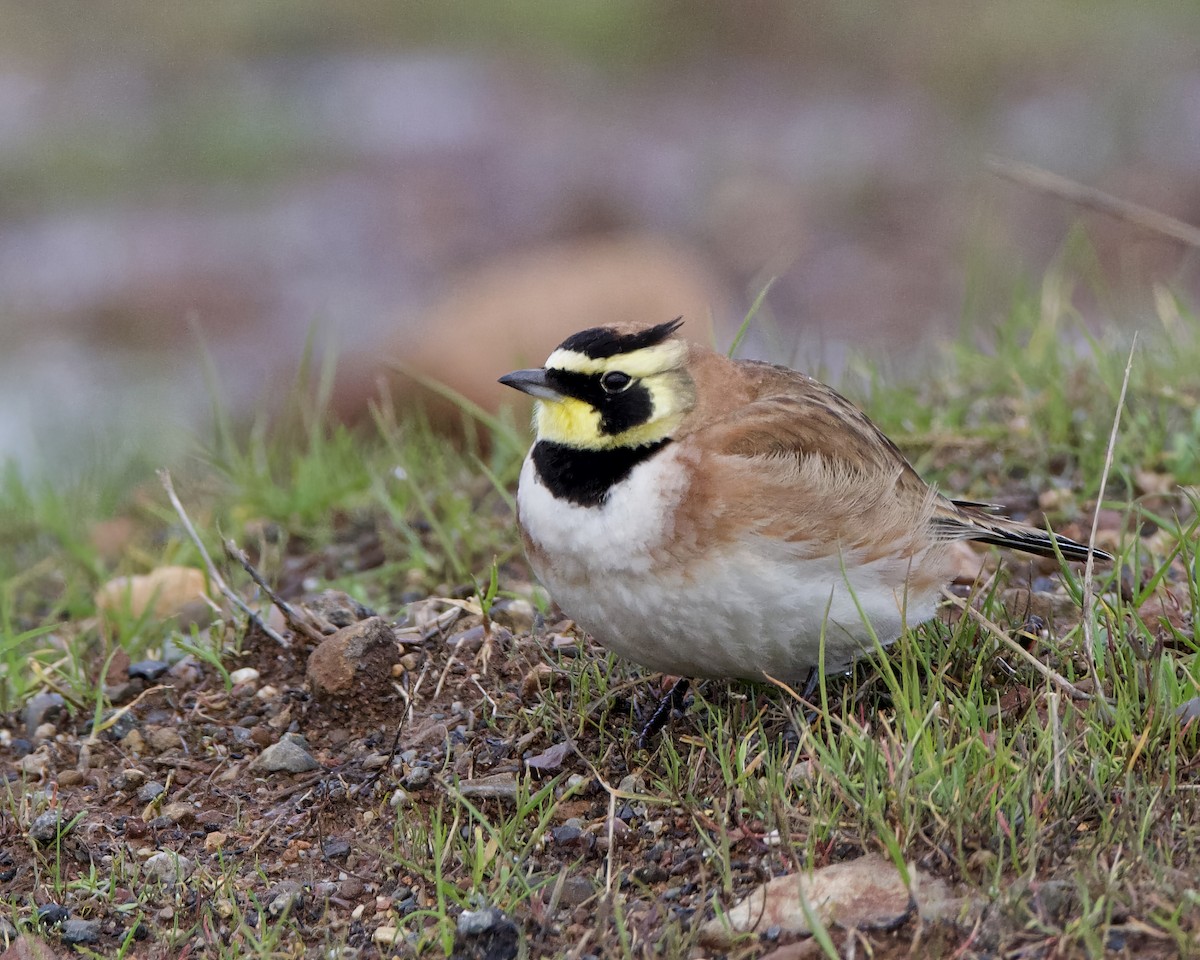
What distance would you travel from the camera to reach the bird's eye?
413 centimetres

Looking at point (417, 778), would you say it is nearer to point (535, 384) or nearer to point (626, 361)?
point (535, 384)

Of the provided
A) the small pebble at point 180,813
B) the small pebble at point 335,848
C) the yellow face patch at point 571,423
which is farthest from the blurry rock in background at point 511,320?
the small pebble at point 335,848

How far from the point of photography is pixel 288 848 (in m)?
4.05

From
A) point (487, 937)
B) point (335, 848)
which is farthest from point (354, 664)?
point (487, 937)

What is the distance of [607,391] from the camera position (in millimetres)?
4129

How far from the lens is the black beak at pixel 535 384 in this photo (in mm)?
4137

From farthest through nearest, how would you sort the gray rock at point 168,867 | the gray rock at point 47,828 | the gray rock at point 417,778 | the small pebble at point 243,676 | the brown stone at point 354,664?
the small pebble at point 243,676 < the brown stone at point 354,664 < the gray rock at point 417,778 < the gray rock at point 47,828 < the gray rock at point 168,867

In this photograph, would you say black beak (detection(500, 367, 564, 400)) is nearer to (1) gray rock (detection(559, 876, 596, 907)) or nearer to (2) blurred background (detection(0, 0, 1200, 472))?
(1) gray rock (detection(559, 876, 596, 907))

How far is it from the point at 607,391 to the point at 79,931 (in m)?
1.83

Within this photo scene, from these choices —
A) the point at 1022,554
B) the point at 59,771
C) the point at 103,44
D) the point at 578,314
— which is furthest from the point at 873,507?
the point at 103,44

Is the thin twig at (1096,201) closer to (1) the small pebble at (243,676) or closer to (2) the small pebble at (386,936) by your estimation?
(1) the small pebble at (243,676)

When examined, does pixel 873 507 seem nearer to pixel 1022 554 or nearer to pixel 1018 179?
pixel 1022 554

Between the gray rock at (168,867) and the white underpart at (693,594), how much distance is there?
45.0 inches

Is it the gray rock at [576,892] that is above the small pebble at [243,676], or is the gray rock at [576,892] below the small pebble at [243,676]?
above
